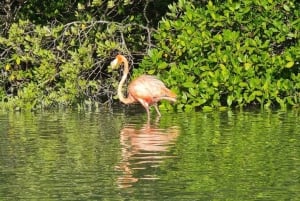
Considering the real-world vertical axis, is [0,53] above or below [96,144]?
above

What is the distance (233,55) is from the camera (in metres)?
15.4

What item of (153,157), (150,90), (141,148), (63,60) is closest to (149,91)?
(150,90)

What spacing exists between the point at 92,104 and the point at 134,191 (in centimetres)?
844

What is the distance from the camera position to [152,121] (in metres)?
13.9

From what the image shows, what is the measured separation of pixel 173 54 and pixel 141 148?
539cm

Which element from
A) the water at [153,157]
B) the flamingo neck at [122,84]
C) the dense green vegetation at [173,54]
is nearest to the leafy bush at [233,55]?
the dense green vegetation at [173,54]

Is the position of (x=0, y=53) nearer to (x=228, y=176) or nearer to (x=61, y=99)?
(x=61, y=99)

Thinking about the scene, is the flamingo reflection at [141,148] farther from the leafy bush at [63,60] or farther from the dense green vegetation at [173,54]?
the leafy bush at [63,60]

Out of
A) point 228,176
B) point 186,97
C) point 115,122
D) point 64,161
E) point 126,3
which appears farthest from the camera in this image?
point 126,3

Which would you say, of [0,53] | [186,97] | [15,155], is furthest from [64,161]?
[0,53]

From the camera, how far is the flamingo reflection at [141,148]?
889 cm

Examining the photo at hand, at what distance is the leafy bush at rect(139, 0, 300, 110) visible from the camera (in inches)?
598

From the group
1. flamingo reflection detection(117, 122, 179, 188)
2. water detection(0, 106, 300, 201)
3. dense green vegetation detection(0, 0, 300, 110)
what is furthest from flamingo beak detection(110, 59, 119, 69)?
flamingo reflection detection(117, 122, 179, 188)

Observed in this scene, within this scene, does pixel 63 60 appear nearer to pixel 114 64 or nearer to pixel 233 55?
pixel 114 64
